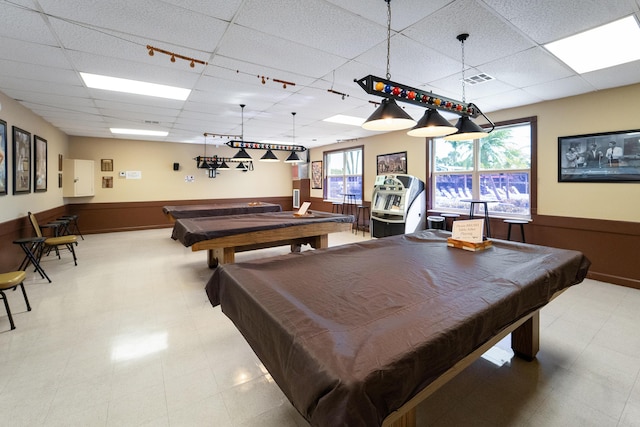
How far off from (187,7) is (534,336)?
3.74m

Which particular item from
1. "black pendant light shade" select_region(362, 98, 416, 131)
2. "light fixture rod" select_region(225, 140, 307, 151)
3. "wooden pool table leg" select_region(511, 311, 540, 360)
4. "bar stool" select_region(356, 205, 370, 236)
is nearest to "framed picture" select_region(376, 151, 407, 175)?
"bar stool" select_region(356, 205, 370, 236)

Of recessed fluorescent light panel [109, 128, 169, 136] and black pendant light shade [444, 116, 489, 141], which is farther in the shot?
recessed fluorescent light panel [109, 128, 169, 136]

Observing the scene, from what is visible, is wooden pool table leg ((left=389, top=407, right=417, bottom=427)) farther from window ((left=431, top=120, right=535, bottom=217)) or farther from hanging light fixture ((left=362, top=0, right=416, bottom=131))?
window ((left=431, top=120, right=535, bottom=217))

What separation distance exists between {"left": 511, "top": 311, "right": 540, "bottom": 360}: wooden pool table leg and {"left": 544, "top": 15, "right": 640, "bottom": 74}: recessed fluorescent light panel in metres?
2.55

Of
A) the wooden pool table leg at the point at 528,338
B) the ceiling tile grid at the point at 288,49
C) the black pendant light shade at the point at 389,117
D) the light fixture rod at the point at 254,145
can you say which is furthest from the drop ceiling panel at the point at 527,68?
the light fixture rod at the point at 254,145

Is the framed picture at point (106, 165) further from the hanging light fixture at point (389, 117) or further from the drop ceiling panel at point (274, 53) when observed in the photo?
the hanging light fixture at point (389, 117)

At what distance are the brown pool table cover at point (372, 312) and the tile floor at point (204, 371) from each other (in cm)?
64

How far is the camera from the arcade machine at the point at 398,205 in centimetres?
600

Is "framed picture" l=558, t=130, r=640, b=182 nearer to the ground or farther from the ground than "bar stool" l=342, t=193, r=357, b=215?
farther from the ground

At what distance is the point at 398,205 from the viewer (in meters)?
6.11

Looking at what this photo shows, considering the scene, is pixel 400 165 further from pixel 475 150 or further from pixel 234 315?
pixel 234 315

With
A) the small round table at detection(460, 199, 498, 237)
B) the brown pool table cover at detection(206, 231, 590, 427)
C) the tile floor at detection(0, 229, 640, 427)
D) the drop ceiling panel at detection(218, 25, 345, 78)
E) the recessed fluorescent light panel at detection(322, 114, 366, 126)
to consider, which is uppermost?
the recessed fluorescent light panel at detection(322, 114, 366, 126)

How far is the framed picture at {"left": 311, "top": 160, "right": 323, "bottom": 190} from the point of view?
9914mm

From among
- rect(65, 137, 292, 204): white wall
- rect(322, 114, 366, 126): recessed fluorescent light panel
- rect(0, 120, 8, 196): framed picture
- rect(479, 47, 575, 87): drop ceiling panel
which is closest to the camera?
rect(479, 47, 575, 87): drop ceiling panel
